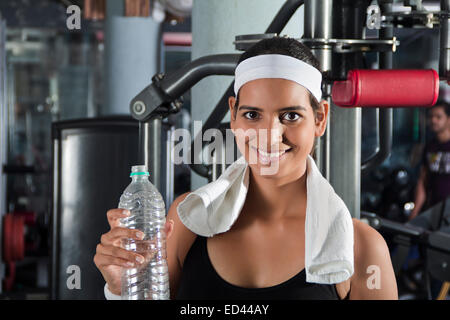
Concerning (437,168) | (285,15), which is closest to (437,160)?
(437,168)

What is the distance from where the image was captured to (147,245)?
123 cm

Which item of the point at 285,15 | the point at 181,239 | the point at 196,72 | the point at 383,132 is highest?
the point at 285,15

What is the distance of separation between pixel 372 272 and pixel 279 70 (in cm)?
43

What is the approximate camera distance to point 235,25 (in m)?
1.81

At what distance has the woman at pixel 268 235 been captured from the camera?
107 cm

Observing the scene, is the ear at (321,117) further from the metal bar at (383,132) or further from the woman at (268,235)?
the metal bar at (383,132)

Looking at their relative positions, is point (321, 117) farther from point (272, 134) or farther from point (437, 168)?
point (437, 168)

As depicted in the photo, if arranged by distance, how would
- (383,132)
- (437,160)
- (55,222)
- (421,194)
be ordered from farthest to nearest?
(421,194) → (437,160) → (55,222) → (383,132)

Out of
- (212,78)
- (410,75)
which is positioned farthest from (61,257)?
(410,75)

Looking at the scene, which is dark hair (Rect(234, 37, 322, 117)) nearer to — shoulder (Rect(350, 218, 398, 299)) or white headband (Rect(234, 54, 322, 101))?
white headband (Rect(234, 54, 322, 101))

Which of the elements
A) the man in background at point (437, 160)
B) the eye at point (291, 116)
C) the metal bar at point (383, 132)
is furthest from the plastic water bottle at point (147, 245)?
the man in background at point (437, 160)
